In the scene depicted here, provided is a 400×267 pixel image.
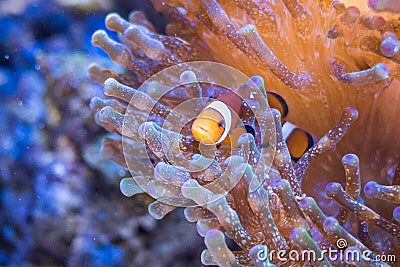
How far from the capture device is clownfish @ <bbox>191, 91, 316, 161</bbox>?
100cm

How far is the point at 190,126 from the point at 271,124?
0.78ft

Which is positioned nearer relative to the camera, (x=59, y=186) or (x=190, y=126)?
(x=190, y=126)

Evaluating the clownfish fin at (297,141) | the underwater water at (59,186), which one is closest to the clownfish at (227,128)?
the clownfish fin at (297,141)

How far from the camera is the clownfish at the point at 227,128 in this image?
3.28ft

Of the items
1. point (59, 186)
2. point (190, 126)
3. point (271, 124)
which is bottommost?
point (59, 186)

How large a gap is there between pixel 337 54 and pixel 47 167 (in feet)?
2.66

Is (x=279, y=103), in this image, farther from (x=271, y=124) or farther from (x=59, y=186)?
(x=59, y=186)

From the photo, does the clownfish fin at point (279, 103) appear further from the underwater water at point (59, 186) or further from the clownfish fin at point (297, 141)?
the underwater water at point (59, 186)

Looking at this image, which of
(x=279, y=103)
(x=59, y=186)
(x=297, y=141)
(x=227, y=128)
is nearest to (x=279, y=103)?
(x=279, y=103)

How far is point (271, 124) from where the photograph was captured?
0.92 metres

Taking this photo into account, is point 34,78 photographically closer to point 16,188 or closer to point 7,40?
point 7,40

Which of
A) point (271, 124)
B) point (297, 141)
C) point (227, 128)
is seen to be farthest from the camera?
point (297, 141)

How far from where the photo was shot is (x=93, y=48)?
1364mm

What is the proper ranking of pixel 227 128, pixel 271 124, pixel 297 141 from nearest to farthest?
pixel 271 124 → pixel 227 128 → pixel 297 141
